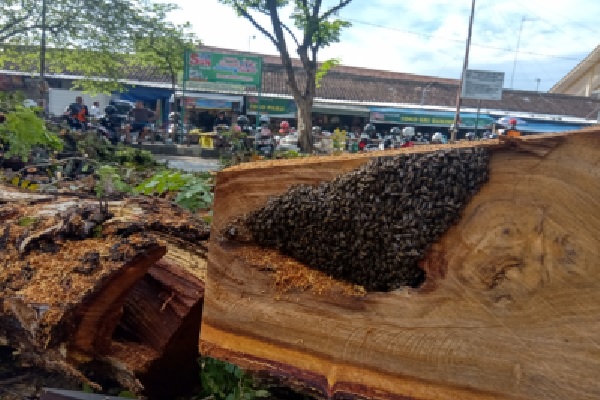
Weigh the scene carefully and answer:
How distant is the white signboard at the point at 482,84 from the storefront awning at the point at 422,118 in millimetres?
6648

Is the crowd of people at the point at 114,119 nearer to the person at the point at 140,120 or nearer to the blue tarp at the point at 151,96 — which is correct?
the person at the point at 140,120

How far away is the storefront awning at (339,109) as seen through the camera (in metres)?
22.9

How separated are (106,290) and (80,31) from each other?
44.4ft

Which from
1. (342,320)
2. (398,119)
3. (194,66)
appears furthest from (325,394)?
(398,119)

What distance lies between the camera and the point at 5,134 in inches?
204

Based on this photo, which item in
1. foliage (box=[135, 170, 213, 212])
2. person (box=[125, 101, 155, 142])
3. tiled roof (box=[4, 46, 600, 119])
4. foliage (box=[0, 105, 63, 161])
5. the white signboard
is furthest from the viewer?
tiled roof (box=[4, 46, 600, 119])

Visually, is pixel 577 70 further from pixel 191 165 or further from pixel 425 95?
pixel 191 165

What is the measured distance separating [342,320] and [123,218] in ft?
3.69

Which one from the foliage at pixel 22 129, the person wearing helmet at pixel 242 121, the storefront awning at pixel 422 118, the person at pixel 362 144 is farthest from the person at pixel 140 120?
the storefront awning at pixel 422 118

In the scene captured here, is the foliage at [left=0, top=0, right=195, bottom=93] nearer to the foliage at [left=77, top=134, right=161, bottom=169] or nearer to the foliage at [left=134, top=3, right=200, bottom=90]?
the foliage at [left=134, top=3, right=200, bottom=90]

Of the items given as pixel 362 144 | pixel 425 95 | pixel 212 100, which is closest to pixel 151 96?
pixel 212 100

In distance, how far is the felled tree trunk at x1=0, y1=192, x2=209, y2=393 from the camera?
195 cm

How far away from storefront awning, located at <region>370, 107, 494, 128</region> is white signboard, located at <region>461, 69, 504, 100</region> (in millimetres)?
6648

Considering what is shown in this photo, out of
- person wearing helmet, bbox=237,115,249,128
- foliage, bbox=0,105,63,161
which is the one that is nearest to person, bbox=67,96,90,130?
person wearing helmet, bbox=237,115,249,128
